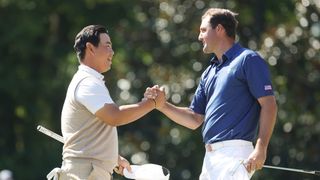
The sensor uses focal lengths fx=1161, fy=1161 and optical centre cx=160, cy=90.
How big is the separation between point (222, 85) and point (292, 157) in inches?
483

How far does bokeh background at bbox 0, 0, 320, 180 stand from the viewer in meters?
20.4

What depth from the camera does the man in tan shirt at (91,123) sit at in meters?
8.06

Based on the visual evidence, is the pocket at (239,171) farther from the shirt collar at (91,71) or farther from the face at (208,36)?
the shirt collar at (91,71)

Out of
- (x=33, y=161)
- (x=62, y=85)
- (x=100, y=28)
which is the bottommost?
(x=33, y=161)

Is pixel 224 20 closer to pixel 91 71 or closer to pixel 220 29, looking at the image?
pixel 220 29

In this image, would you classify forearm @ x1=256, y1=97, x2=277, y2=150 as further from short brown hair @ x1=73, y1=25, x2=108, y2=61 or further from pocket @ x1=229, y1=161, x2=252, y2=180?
short brown hair @ x1=73, y1=25, x2=108, y2=61

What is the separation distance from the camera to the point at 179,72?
845 inches

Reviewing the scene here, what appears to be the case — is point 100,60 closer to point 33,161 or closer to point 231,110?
point 231,110

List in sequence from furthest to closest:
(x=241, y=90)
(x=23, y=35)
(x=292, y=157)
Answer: (x=23, y=35) < (x=292, y=157) < (x=241, y=90)

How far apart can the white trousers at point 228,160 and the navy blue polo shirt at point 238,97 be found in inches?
2.0

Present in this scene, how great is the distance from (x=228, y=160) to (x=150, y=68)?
13881mm

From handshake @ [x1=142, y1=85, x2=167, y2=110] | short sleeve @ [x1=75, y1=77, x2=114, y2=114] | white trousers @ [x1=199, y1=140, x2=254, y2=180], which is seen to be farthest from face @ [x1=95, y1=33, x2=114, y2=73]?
white trousers @ [x1=199, y1=140, x2=254, y2=180]

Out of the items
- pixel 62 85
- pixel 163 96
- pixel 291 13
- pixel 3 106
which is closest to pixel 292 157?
pixel 291 13

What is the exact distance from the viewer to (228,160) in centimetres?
816
